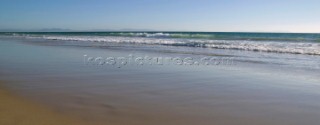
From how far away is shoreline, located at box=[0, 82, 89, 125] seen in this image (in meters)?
3.50

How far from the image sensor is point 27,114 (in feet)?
12.5

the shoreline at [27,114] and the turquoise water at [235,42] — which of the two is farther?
the turquoise water at [235,42]

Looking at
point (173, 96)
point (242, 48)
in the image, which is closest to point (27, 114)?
point (173, 96)

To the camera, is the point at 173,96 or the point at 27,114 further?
the point at 173,96

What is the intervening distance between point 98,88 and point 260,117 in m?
2.83

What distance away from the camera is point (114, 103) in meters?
4.49

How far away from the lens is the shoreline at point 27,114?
11.5ft

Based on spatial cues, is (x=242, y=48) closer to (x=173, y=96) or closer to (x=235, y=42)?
(x=235, y=42)

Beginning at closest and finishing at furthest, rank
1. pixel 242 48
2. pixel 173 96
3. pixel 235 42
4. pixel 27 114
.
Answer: pixel 27 114, pixel 173 96, pixel 242 48, pixel 235 42

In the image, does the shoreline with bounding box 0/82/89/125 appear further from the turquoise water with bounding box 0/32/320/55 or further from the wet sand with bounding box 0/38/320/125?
the turquoise water with bounding box 0/32/320/55

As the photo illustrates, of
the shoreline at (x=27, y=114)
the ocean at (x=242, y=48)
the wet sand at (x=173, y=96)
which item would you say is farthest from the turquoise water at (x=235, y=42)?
the shoreline at (x=27, y=114)

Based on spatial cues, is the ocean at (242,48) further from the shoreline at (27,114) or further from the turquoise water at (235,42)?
the shoreline at (27,114)

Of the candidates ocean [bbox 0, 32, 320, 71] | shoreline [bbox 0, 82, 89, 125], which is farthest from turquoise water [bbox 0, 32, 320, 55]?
shoreline [bbox 0, 82, 89, 125]

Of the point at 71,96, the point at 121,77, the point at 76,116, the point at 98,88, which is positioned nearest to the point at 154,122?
the point at 76,116
